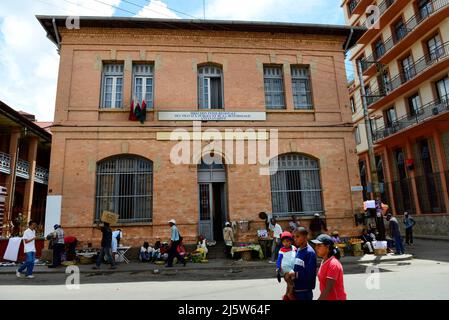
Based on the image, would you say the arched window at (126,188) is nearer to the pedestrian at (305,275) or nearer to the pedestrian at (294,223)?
the pedestrian at (294,223)

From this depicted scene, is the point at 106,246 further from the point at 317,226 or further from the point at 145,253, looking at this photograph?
the point at 317,226

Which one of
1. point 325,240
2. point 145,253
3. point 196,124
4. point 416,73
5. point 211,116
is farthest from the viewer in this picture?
point 416,73

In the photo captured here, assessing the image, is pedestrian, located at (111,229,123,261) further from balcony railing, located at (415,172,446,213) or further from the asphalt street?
balcony railing, located at (415,172,446,213)

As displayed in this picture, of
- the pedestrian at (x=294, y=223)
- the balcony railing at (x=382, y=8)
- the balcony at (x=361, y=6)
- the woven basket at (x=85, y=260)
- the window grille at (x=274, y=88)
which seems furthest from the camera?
the balcony at (x=361, y=6)

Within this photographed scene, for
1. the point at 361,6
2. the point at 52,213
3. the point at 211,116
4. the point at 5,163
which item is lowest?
the point at 52,213

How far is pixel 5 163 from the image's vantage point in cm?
1862

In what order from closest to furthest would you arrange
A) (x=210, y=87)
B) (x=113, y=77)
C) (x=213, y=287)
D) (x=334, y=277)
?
(x=334, y=277) < (x=213, y=287) < (x=113, y=77) < (x=210, y=87)

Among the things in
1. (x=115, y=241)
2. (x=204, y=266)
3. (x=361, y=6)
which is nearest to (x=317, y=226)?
(x=204, y=266)

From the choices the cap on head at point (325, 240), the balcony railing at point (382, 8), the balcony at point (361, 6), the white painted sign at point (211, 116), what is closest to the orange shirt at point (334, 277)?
the cap on head at point (325, 240)

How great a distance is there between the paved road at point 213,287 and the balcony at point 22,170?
1149cm

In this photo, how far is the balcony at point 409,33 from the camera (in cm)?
1873

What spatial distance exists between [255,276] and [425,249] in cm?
944

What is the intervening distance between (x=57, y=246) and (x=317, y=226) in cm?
990

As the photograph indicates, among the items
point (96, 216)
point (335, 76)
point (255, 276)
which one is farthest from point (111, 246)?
point (335, 76)
